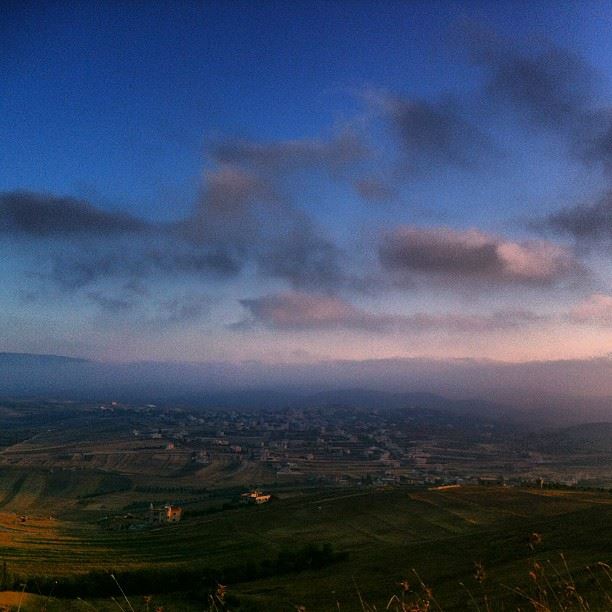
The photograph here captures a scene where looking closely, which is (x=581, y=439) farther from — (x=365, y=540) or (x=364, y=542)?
(x=364, y=542)

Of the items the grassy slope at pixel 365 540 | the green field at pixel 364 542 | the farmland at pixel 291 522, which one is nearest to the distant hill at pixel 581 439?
the farmland at pixel 291 522

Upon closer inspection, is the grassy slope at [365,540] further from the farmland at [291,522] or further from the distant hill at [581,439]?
the distant hill at [581,439]

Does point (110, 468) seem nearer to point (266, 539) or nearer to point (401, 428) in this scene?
point (266, 539)

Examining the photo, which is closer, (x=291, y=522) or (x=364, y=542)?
(x=364, y=542)

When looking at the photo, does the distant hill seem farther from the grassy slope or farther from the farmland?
the grassy slope

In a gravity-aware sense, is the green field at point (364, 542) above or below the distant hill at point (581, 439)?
above

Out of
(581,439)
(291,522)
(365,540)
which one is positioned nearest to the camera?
(365,540)

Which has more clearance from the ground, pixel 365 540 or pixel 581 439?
pixel 365 540

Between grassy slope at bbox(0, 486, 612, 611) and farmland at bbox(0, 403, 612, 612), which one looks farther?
farmland at bbox(0, 403, 612, 612)

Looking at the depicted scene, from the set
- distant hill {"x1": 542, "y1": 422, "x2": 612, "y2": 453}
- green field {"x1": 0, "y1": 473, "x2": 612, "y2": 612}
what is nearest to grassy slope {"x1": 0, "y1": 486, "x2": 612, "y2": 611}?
green field {"x1": 0, "y1": 473, "x2": 612, "y2": 612}

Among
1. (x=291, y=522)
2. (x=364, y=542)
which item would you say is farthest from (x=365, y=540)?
(x=291, y=522)
